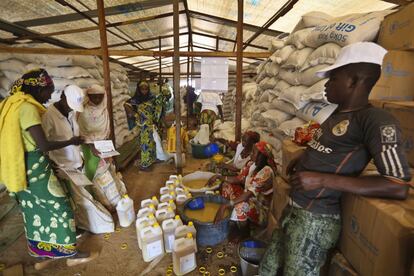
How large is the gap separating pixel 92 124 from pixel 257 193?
1.82 meters

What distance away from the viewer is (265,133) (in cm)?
279

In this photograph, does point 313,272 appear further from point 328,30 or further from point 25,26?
point 25,26

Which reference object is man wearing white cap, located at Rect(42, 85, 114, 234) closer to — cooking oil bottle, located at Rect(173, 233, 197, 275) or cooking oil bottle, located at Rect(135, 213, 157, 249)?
cooking oil bottle, located at Rect(135, 213, 157, 249)

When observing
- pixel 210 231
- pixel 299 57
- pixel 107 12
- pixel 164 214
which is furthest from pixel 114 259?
pixel 107 12

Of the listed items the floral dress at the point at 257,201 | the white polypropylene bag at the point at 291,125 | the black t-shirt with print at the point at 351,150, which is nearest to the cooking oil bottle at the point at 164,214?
the floral dress at the point at 257,201

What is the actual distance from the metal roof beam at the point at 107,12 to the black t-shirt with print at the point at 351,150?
3466 millimetres

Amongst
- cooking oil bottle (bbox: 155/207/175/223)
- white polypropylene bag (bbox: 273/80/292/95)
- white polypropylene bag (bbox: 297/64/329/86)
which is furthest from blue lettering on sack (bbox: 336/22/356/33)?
cooking oil bottle (bbox: 155/207/175/223)

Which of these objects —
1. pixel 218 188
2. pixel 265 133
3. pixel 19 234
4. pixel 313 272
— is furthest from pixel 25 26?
pixel 313 272

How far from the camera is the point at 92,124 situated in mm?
2277

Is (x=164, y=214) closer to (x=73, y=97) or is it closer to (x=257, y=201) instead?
(x=257, y=201)

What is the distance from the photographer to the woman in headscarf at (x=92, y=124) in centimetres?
220

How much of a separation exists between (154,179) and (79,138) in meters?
1.69

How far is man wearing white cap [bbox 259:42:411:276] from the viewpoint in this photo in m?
0.74

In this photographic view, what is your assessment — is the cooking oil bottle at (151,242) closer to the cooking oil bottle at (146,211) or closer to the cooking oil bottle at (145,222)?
the cooking oil bottle at (145,222)
